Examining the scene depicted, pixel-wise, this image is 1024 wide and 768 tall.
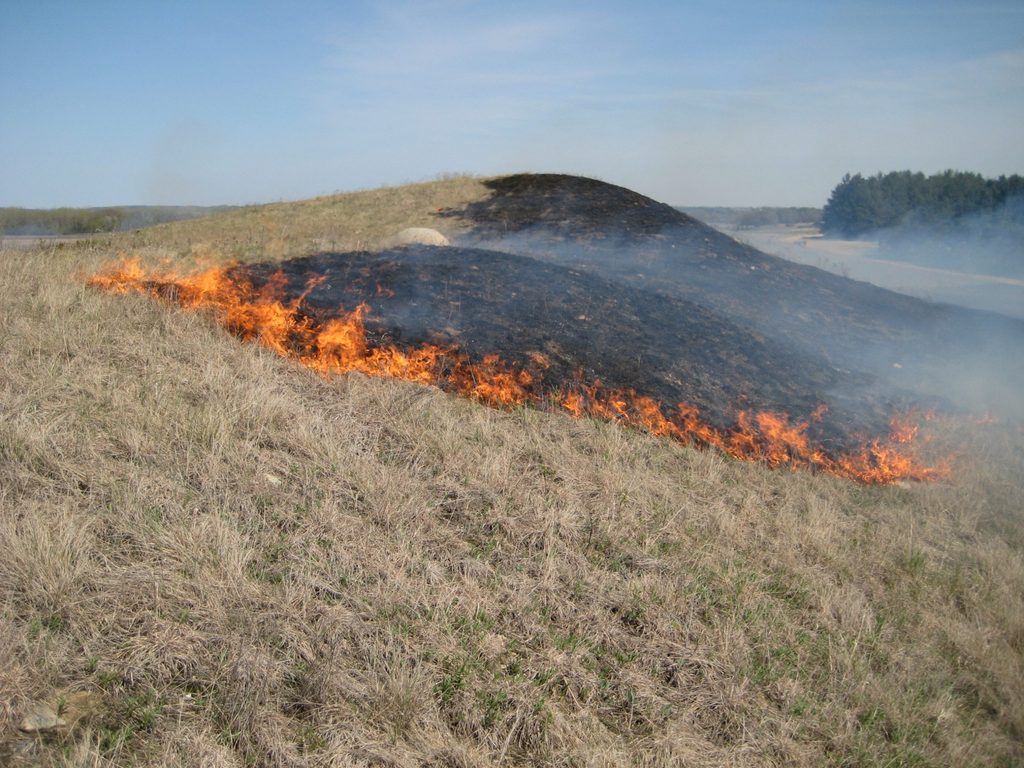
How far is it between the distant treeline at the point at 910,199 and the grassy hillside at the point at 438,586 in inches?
1020

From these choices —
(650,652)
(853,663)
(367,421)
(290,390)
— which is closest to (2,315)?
(290,390)

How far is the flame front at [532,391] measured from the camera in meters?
6.10

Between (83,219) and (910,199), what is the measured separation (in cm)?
3653

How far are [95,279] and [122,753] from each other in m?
6.28

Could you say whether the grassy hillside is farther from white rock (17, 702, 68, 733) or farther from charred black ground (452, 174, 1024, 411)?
charred black ground (452, 174, 1024, 411)

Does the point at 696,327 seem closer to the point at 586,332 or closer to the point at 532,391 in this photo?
the point at 586,332

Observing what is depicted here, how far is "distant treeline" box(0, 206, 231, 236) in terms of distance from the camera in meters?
19.4

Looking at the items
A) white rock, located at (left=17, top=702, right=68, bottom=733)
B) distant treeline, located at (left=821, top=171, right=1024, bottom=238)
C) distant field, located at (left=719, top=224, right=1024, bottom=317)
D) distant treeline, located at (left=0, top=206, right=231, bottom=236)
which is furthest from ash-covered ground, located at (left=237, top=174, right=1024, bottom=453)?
distant treeline, located at (left=821, top=171, right=1024, bottom=238)

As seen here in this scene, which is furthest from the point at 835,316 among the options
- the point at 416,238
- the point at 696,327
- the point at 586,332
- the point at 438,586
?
the point at 416,238

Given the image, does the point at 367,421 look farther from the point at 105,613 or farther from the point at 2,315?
the point at 2,315

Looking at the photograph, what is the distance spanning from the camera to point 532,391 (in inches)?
246

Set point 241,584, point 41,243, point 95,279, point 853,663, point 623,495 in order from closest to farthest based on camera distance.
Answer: point 241,584
point 853,663
point 623,495
point 95,279
point 41,243

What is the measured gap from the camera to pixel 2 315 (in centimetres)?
574

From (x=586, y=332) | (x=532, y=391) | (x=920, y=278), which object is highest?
(x=920, y=278)
